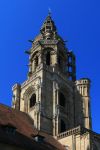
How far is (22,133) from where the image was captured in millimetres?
34094

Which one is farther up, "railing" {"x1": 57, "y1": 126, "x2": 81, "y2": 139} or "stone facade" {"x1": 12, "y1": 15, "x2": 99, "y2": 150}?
"stone facade" {"x1": 12, "y1": 15, "x2": 99, "y2": 150}

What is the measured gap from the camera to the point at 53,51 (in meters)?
50.2

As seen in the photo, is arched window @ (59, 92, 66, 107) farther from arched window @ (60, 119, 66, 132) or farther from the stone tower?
arched window @ (60, 119, 66, 132)

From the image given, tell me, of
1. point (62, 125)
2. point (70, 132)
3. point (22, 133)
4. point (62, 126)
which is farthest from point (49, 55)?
point (22, 133)

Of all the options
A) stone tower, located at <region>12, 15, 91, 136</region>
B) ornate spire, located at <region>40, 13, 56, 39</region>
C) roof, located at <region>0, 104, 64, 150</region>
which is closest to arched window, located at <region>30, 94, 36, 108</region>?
stone tower, located at <region>12, 15, 91, 136</region>

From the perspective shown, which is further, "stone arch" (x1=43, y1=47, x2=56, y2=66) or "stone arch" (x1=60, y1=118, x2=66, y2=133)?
"stone arch" (x1=43, y1=47, x2=56, y2=66)

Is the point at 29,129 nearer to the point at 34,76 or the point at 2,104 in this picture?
the point at 2,104

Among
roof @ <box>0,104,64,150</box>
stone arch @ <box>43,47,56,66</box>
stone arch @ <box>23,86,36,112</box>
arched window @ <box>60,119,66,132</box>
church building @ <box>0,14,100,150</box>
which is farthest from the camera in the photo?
stone arch @ <box>43,47,56,66</box>

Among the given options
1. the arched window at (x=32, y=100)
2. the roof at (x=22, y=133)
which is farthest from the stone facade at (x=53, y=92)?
A: the roof at (x=22, y=133)

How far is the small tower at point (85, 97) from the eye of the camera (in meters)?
46.0

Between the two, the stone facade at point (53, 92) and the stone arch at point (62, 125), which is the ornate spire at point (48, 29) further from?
the stone arch at point (62, 125)

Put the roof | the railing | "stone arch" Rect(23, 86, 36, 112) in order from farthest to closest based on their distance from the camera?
"stone arch" Rect(23, 86, 36, 112) < the railing < the roof

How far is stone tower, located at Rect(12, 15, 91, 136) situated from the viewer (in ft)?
141

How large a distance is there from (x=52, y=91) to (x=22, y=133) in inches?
472
